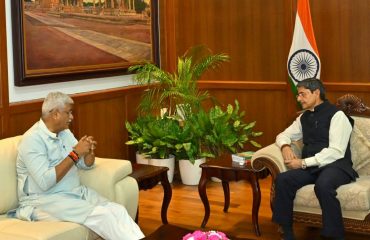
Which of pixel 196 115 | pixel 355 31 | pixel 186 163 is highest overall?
pixel 355 31

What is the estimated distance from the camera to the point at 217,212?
5.21 meters

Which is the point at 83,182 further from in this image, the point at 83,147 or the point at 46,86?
the point at 46,86

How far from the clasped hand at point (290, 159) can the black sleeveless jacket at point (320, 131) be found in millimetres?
113

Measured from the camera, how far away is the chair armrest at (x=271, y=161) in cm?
432

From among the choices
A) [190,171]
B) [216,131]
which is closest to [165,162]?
[190,171]

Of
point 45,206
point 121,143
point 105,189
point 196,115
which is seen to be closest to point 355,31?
point 196,115

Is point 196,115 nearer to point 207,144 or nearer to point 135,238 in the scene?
point 207,144

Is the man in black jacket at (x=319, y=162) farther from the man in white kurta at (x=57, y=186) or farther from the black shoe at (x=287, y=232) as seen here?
the man in white kurta at (x=57, y=186)

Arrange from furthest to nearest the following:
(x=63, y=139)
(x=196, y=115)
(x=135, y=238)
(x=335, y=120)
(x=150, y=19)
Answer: (x=150, y=19) → (x=196, y=115) → (x=335, y=120) → (x=63, y=139) → (x=135, y=238)

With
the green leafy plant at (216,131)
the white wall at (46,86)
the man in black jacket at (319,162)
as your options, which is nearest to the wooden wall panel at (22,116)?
the white wall at (46,86)

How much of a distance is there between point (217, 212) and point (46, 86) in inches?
71.9

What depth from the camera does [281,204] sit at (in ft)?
13.6

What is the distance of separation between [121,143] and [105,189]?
2195 millimetres

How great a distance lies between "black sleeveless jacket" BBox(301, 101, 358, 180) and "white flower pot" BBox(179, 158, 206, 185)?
1.75 meters
